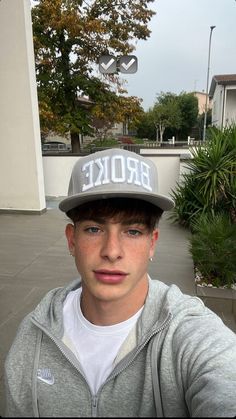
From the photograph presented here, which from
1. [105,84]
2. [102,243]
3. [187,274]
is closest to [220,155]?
A: [187,274]

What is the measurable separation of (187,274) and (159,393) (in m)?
3.73

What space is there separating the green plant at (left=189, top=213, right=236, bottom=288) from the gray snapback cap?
306 centimetres

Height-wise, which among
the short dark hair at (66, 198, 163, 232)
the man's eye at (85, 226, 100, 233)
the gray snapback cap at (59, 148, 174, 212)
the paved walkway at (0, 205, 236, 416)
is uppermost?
the gray snapback cap at (59, 148, 174, 212)

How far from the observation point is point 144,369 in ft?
3.53

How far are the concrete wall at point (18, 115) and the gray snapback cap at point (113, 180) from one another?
669cm

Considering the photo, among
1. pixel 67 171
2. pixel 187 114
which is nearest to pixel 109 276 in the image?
pixel 67 171

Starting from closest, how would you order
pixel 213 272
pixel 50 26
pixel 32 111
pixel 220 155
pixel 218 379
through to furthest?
pixel 218 379 → pixel 213 272 → pixel 220 155 → pixel 32 111 → pixel 50 26

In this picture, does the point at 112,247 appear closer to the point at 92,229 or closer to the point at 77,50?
the point at 92,229

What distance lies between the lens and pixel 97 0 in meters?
14.0

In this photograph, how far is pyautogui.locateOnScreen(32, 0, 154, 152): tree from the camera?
1364cm

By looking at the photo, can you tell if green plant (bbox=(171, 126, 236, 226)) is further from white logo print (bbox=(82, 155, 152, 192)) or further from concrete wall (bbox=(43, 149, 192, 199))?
white logo print (bbox=(82, 155, 152, 192))

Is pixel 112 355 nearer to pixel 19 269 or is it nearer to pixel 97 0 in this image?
pixel 19 269

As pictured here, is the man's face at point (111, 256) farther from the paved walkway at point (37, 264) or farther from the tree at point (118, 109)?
the tree at point (118, 109)

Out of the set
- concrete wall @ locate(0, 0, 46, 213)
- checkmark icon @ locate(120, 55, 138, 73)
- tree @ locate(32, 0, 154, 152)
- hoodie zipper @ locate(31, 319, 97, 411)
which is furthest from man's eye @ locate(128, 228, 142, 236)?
tree @ locate(32, 0, 154, 152)
